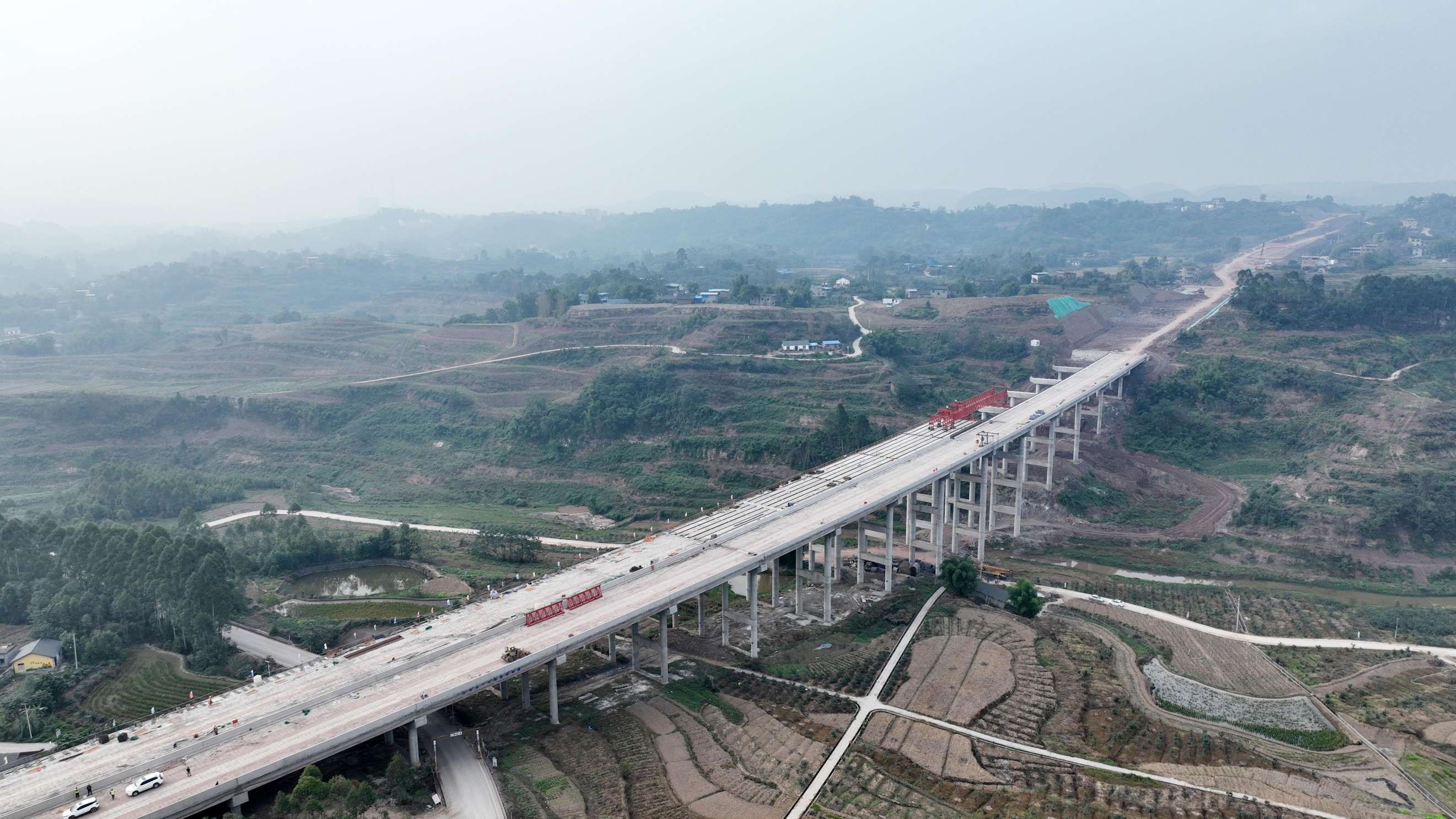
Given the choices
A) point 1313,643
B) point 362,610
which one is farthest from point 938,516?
point 362,610

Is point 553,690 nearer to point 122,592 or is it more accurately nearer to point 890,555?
point 122,592

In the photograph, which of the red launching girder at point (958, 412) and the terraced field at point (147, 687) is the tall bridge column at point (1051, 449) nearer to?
the red launching girder at point (958, 412)

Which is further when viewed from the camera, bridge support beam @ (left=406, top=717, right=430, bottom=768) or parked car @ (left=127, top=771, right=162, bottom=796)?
bridge support beam @ (left=406, top=717, right=430, bottom=768)

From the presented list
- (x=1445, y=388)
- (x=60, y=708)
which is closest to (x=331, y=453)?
(x=60, y=708)

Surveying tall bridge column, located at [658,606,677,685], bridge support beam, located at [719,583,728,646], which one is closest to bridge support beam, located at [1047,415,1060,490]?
bridge support beam, located at [719,583,728,646]

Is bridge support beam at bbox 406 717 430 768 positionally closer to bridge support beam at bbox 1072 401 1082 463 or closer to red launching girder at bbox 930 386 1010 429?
red launching girder at bbox 930 386 1010 429

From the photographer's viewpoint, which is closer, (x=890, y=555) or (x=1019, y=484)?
(x=890, y=555)

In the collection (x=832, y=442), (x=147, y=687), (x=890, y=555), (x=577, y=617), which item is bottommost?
(x=890, y=555)
